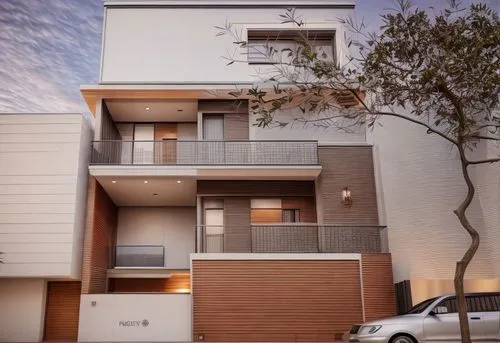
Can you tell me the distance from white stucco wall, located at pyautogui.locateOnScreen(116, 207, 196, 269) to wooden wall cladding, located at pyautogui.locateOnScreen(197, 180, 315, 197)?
8.19ft

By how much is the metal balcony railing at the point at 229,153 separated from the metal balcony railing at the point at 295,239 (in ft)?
7.54

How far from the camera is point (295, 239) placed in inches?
721

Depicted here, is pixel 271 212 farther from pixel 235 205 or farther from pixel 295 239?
pixel 295 239

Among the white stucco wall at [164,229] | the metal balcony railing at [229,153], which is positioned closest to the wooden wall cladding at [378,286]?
the metal balcony railing at [229,153]

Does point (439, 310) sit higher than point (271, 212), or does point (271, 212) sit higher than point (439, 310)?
point (271, 212)

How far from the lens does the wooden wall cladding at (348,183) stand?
60.2 feet

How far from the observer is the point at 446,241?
16.5 meters

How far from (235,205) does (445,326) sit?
30.5 ft

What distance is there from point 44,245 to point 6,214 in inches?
60.4

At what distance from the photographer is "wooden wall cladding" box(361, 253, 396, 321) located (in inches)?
653

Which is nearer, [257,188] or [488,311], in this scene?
[488,311]

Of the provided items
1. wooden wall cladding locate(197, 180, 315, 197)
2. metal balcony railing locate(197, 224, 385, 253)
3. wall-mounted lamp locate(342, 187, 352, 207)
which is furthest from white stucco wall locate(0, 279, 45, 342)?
wall-mounted lamp locate(342, 187, 352, 207)

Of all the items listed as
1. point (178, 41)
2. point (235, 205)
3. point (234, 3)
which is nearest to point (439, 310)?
point (235, 205)

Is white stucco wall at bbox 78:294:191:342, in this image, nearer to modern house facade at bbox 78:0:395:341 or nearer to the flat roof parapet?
modern house facade at bbox 78:0:395:341
